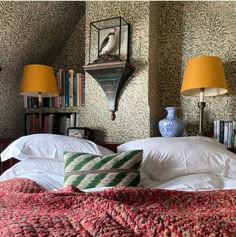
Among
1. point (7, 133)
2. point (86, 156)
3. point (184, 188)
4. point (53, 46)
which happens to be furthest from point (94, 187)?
point (53, 46)

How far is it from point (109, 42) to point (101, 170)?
3.66 ft

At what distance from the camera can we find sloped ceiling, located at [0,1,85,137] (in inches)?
75.6

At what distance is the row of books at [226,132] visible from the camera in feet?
6.04

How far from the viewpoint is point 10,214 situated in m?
0.64

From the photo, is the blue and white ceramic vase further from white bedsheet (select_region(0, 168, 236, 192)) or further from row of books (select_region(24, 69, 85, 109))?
row of books (select_region(24, 69, 85, 109))

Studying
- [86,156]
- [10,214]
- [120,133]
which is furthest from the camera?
[120,133]

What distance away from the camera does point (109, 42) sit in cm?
196

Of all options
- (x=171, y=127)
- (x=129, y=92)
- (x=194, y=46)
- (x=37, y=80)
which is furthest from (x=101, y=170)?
(x=194, y=46)

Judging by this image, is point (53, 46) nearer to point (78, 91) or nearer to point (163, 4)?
point (78, 91)

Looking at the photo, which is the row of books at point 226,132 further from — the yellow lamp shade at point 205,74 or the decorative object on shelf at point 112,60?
the decorative object on shelf at point 112,60

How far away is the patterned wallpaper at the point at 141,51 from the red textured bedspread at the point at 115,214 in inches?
43.7

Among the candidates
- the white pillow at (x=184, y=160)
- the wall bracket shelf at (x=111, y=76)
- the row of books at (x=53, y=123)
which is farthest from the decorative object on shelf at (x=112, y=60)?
the white pillow at (x=184, y=160)

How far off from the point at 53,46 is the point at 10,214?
1976mm

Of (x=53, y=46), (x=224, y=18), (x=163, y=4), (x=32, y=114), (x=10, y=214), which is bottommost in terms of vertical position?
(x=10, y=214)
